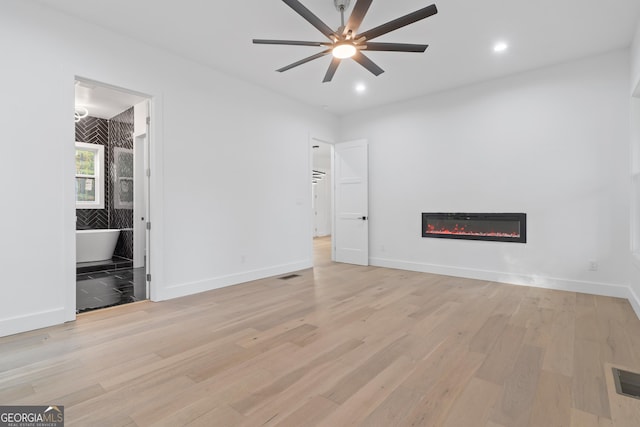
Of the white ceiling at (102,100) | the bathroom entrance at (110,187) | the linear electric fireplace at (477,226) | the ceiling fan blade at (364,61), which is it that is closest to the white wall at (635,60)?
the linear electric fireplace at (477,226)

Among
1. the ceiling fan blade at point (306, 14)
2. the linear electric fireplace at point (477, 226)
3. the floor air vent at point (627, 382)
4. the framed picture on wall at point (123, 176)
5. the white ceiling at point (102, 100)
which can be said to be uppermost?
the white ceiling at point (102, 100)

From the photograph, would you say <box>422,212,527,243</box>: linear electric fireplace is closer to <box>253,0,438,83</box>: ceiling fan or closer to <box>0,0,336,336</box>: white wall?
<box>0,0,336,336</box>: white wall

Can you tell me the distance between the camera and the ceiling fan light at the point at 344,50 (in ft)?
9.65

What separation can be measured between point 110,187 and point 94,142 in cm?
99

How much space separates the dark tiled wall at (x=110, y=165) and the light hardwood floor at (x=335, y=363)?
341cm

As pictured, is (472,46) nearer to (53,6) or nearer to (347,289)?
(347,289)

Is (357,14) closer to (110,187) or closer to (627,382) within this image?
(627,382)

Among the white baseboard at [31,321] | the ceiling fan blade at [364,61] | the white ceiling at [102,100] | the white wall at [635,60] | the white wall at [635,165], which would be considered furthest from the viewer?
the white ceiling at [102,100]

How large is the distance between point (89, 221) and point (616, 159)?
9.16m

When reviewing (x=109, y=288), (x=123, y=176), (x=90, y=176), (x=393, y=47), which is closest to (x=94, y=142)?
(x=90, y=176)

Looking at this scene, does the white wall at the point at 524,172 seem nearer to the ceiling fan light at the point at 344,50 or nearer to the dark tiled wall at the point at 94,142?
the ceiling fan light at the point at 344,50

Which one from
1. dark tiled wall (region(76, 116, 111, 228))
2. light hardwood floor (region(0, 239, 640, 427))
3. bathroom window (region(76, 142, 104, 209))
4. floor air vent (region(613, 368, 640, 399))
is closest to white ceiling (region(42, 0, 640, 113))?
light hardwood floor (region(0, 239, 640, 427))

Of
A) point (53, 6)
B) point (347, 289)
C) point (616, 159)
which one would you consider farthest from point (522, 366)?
point (53, 6)

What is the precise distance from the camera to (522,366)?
7.38ft
